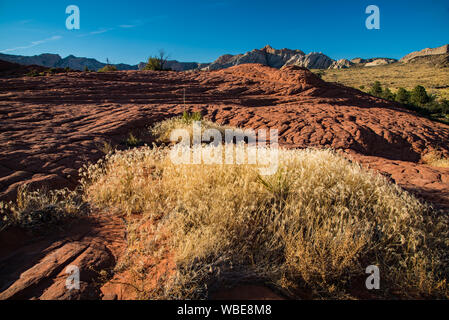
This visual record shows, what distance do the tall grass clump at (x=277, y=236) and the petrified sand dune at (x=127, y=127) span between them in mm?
443

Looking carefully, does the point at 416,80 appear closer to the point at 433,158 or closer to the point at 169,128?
the point at 433,158

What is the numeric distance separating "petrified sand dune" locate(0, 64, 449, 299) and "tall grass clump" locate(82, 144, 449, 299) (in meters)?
0.44

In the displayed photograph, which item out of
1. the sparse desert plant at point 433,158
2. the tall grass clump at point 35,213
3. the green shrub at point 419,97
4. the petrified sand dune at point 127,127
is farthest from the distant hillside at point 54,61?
the sparse desert plant at point 433,158

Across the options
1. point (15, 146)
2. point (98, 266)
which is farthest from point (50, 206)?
point (15, 146)

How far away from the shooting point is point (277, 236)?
1888 millimetres

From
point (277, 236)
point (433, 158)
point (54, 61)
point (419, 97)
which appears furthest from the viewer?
point (54, 61)

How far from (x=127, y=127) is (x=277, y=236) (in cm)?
551

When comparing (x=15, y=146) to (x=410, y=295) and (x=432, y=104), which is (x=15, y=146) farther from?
(x=432, y=104)

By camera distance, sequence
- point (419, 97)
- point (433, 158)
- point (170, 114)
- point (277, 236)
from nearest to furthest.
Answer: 1. point (277, 236)
2. point (433, 158)
3. point (170, 114)
4. point (419, 97)

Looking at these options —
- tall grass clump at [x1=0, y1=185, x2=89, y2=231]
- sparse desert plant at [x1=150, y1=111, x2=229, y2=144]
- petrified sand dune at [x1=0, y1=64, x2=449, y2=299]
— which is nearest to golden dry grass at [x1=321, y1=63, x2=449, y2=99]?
petrified sand dune at [x1=0, y1=64, x2=449, y2=299]

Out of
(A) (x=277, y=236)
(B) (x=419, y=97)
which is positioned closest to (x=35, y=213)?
(A) (x=277, y=236)

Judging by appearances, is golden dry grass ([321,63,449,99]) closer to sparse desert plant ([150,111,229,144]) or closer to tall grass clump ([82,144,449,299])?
sparse desert plant ([150,111,229,144])

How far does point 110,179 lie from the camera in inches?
A: 114
